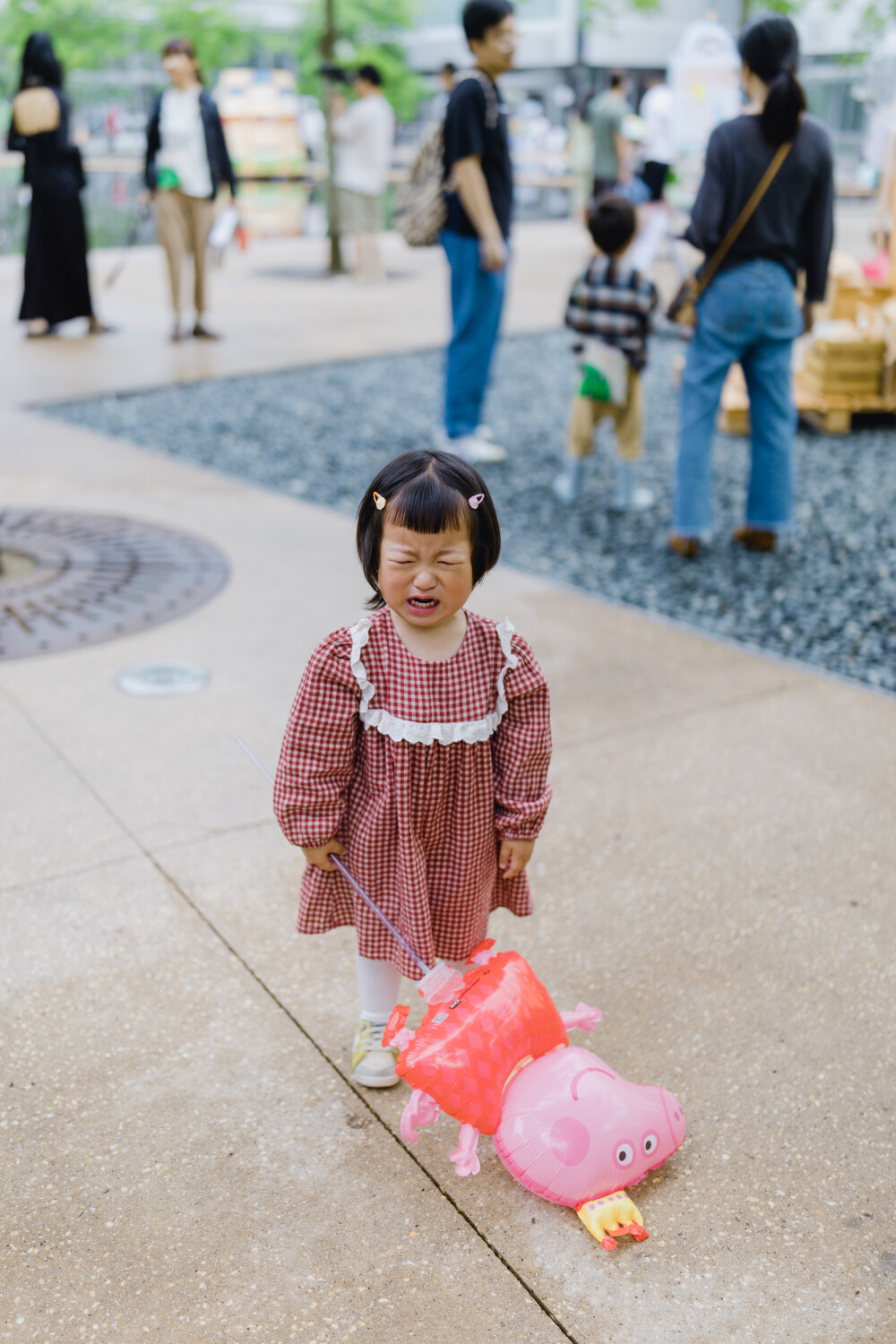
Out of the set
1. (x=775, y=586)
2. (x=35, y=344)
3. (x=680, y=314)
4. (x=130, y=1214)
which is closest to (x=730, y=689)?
(x=775, y=586)

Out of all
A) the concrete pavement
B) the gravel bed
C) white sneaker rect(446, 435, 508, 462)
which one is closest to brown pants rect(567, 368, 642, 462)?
the gravel bed

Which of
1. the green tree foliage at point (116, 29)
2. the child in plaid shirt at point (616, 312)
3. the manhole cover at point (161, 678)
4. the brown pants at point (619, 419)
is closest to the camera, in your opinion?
the manhole cover at point (161, 678)

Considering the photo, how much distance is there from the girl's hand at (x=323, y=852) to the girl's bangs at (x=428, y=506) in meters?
0.55

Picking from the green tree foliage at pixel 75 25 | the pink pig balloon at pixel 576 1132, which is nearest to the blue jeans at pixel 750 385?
the pink pig balloon at pixel 576 1132

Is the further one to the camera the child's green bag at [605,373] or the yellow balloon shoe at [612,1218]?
the child's green bag at [605,373]

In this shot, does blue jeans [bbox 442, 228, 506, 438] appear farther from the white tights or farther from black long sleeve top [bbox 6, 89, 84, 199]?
black long sleeve top [bbox 6, 89, 84, 199]

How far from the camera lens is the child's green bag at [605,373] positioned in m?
5.38

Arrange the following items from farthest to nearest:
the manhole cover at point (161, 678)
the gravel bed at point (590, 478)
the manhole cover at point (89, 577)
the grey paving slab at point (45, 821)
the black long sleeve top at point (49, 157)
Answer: the black long sleeve top at point (49, 157) < the gravel bed at point (590, 478) < the manhole cover at point (89, 577) < the manhole cover at point (161, 678) < the grey paving slab at point (45, 821)

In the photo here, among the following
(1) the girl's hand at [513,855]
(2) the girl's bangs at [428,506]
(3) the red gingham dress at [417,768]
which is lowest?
(1) the girl's hand at [513,855]

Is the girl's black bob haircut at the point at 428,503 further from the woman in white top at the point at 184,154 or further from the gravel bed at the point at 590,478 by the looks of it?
the woman in white top at the point at 184,154

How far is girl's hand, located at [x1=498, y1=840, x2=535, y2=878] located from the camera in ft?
6.96

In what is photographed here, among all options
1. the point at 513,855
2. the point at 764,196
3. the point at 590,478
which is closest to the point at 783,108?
the point at 764,196

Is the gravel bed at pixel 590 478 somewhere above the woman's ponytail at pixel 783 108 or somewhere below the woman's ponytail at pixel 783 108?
below

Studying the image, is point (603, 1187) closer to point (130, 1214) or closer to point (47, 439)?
point (130, 1214)
